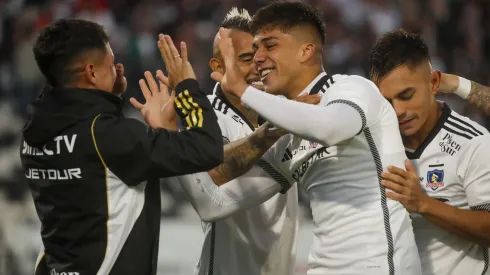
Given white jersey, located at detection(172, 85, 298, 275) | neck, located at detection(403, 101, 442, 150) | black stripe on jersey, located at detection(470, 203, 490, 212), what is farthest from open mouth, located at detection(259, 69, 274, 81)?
black stripe on jersey, located at detection(470, 203, 490, 212)

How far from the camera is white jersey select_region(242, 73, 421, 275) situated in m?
4.76


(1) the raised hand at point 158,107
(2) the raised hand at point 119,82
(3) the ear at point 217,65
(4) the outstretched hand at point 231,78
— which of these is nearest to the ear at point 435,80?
(4) the outstretched hand at point 231,78

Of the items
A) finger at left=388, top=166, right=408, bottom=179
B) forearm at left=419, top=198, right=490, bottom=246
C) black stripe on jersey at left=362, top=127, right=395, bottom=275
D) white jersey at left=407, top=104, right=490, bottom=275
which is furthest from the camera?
white jersey at left=407, top=104, right=490, bottom=275

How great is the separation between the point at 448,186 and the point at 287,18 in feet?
4.05

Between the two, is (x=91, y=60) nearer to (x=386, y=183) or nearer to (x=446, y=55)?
(x=386, y=183)

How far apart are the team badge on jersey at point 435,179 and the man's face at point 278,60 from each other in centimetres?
91

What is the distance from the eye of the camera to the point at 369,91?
4.84 m

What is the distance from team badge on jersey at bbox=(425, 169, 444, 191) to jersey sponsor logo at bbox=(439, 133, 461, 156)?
0.11m

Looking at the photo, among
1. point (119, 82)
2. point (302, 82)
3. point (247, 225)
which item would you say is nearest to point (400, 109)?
point (302, 82)

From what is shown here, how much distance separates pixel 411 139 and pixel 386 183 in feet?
2.59

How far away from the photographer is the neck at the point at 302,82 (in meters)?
5.22

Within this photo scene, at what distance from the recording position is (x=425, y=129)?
5508mm

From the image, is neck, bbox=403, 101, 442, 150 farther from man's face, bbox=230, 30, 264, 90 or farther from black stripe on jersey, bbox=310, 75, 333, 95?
man's face, bbox=230, 30, 264, 90

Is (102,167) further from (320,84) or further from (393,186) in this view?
(393,186)
